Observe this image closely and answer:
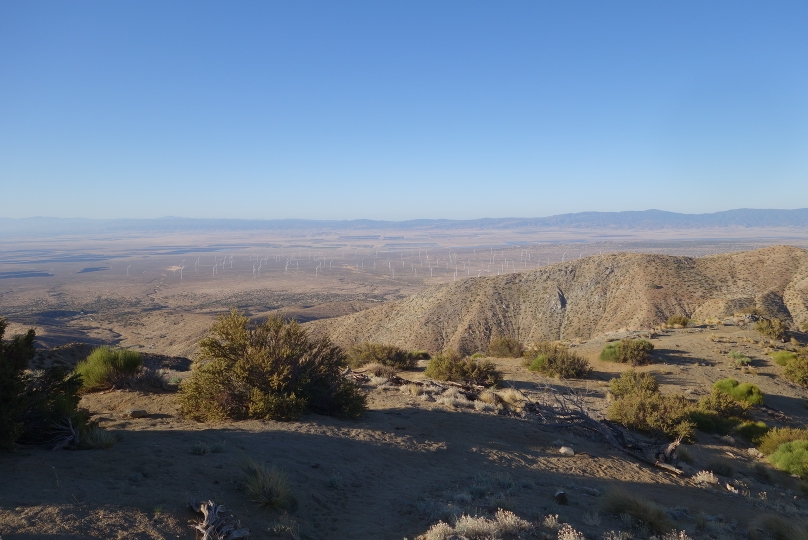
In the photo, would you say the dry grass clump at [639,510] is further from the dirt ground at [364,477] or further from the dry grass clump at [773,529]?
the dry grass clump at [773,529]

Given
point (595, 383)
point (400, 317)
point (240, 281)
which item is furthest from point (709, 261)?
point (240, 281)

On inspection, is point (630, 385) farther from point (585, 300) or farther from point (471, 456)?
point (585, 300)

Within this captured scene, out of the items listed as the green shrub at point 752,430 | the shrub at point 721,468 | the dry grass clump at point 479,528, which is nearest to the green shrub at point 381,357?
the green shrub at point 752,430

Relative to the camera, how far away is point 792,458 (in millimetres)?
11328

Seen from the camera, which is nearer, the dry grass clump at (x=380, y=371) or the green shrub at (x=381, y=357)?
the dry grass clump at (x=380, y=371)

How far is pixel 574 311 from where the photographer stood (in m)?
51.1

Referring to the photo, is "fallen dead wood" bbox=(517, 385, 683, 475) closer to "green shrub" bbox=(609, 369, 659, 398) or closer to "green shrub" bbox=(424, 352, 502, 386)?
"green shrub" bbox=(424, 352, 502, 386)

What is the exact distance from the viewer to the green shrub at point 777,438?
40.0ft

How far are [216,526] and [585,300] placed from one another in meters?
52.2

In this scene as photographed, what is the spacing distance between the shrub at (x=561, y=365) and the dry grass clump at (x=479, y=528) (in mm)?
14346

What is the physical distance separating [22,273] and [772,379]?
180504 mm

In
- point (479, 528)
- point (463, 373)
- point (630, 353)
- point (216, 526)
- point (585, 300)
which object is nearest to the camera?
point (216, 526)

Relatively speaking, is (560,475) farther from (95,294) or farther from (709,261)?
(95,294)

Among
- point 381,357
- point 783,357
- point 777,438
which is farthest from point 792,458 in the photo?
point 381,357
